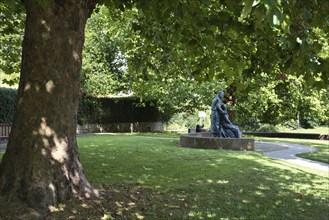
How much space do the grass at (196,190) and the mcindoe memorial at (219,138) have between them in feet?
12.1

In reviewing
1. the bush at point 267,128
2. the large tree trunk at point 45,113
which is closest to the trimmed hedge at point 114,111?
the bush at point 267,128

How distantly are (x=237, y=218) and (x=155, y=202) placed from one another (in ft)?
4.31

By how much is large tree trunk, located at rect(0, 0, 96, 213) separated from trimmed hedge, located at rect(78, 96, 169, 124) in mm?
25151

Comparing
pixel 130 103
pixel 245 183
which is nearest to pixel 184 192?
pixel 245 183

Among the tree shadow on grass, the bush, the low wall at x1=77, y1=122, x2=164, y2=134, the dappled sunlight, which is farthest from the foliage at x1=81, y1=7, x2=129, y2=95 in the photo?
the dappled sunlight

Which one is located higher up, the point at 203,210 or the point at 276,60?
the point at 276,60

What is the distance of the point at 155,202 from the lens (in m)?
6.22

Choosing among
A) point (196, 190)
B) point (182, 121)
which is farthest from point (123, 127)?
point (196, 190)

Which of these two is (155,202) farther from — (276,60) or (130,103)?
(130,103)

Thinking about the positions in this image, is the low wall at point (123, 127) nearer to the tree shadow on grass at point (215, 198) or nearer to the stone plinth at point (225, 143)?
the stone plinth at point (225, 143)

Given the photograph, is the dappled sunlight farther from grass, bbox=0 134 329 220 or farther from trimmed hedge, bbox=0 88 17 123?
trimmed hedge, bbox=0 88 17 123

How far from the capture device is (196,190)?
7391mm

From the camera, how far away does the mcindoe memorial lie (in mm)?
15508

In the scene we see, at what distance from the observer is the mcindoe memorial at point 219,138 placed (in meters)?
15.5
